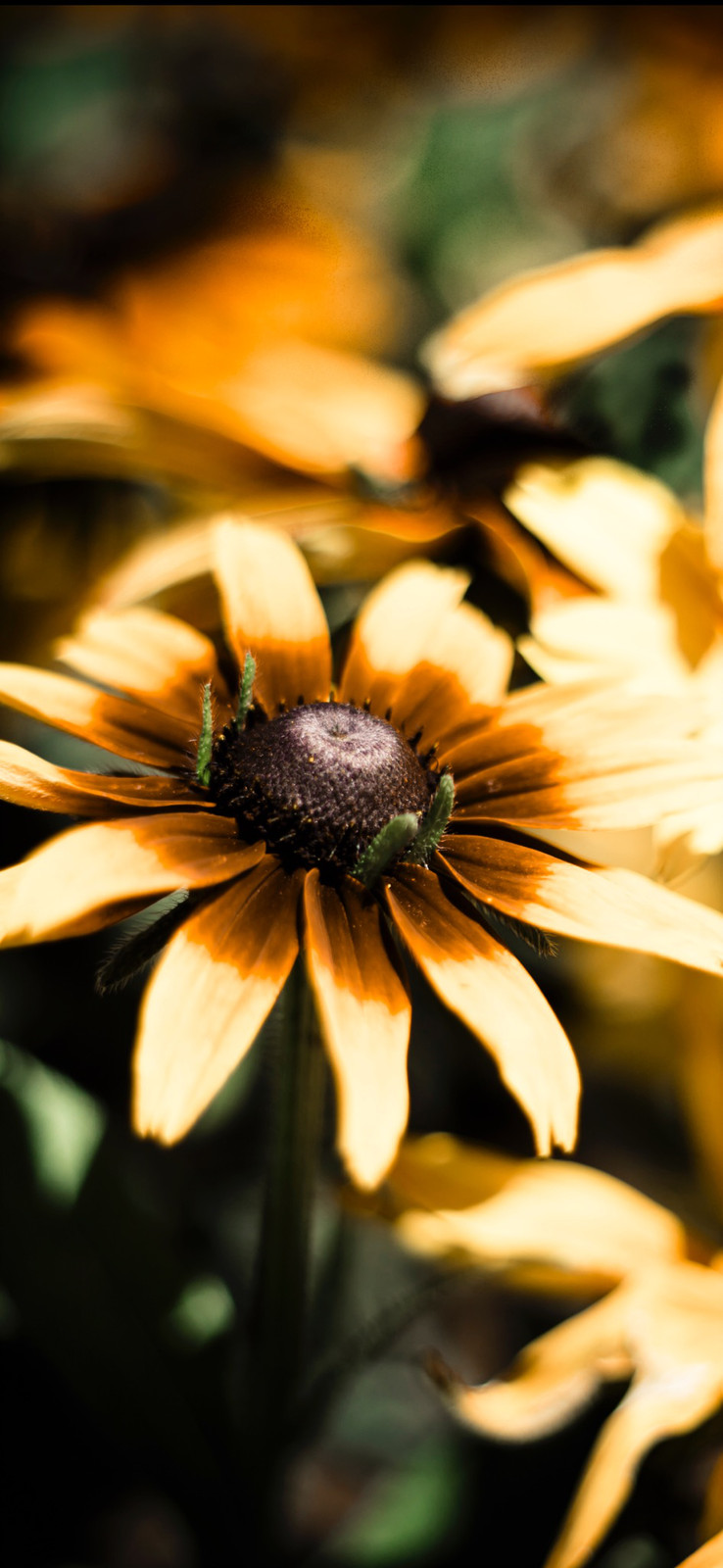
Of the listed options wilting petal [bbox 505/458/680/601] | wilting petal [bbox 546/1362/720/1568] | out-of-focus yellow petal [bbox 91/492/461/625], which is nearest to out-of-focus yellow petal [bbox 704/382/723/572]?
wilting petal [bbox 505/458/680/601]

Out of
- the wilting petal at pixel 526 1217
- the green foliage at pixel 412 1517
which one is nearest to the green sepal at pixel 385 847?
the wilting petal at pixel 526 1217

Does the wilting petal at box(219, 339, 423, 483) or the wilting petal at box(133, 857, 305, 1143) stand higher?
the wilting petal at box(219, 339, 423, 483)

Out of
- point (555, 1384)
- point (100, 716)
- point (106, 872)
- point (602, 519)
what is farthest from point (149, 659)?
point (555, 1384)

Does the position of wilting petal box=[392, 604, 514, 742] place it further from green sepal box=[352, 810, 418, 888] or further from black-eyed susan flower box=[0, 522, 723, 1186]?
green sepal box=[352, 810, 418, 888]

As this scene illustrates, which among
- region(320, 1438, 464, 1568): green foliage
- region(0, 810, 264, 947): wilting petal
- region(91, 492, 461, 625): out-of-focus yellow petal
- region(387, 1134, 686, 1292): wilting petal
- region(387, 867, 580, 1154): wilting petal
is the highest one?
region(91, 492, 461, 625): out-of-focus yellow petal

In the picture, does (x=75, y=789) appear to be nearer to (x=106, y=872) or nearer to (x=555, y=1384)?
(x=106, y=872)

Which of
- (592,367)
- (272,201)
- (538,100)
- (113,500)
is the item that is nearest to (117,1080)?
(113,500)

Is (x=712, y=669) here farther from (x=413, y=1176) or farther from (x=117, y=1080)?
(x=117, y=1080)
